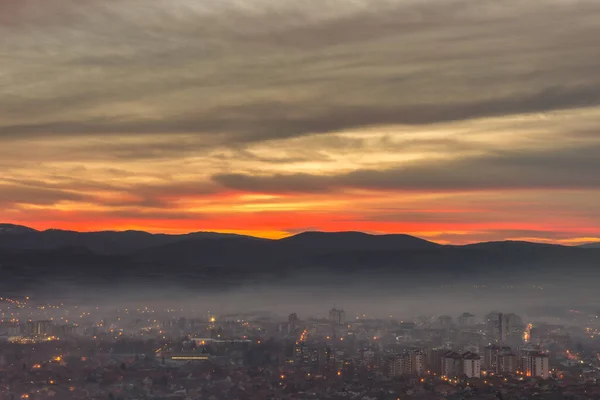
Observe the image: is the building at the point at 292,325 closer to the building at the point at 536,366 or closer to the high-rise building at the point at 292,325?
the high-rise building at the point at 292,325

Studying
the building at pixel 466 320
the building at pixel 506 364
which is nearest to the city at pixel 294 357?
the building at pixel 506 364

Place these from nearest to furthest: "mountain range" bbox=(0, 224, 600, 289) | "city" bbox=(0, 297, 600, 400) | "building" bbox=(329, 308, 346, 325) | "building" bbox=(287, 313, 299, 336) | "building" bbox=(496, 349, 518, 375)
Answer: "city" bbox=(0, 297, 600, 400) → "building" bbox=(496, 349, 518, 375) → "building" bbox=(287, 313, 299, 336) → "building" bbox=(329, 308, 346, 325) → "mountain range" bbox=(0, 224, 600, 289)

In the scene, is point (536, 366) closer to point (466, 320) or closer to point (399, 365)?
point (399, 365)

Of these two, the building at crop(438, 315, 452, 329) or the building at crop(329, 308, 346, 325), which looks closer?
the building at crop(438, 315, 452, 329)

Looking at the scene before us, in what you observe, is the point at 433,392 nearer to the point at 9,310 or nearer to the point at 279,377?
the point at 279,377

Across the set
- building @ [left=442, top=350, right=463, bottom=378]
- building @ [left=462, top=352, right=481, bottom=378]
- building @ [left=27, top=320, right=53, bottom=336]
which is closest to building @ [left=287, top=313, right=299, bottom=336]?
building @ [left=27, top=320, right=53, bottom=336]

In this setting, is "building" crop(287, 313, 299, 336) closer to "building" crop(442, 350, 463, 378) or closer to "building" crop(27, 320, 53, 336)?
"building" crop(27, 320, 53, 336)
